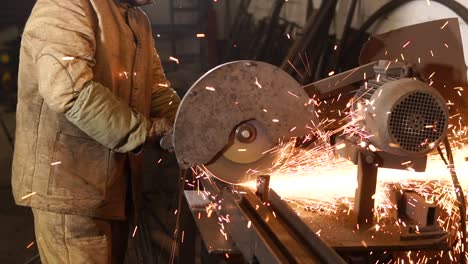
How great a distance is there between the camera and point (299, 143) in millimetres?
1659

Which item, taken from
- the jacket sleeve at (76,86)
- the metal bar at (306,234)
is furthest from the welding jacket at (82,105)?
the metal bar at (306,234)

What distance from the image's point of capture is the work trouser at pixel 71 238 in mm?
1845

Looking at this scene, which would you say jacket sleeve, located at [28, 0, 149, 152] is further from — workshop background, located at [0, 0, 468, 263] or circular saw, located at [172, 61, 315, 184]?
workshop background, located at [0, 0, 468, 263]

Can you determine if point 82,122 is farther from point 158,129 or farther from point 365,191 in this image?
point 365,191

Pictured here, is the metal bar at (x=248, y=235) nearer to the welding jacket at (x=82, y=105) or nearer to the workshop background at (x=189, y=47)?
the welding jacket at (x=82, y=105)

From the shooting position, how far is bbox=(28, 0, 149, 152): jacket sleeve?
1613 mm

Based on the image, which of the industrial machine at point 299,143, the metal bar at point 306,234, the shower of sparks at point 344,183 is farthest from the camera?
the shower of sparks at point 344,183

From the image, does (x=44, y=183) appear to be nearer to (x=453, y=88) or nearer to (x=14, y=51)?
(x=453, y=88)

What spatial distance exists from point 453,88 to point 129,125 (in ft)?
4.66

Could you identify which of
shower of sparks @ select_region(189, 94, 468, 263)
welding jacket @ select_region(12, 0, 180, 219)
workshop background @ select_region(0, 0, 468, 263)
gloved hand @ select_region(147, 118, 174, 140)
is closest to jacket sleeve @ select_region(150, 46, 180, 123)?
welding jacket @ select_region(12, 0, 180, 219)

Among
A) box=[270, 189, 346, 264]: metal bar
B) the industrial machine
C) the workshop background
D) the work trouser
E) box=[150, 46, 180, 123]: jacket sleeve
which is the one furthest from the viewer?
the workshop background

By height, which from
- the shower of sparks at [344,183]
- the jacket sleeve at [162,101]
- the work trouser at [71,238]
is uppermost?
the jacket sleeve at [162,101]

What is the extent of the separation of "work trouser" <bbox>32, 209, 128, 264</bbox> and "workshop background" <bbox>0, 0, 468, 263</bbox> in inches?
58.7

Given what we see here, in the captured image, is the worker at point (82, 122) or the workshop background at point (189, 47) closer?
the worker at point (82, 122)
